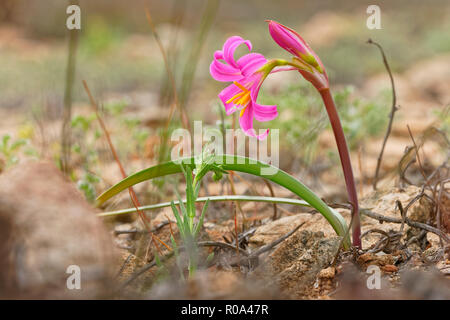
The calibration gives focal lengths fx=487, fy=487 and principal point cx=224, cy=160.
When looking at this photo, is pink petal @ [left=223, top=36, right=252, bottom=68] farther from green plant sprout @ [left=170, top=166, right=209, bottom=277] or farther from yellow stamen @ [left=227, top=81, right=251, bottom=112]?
green plant sprout @ [left=170, top=166, right=209, bottom=277]

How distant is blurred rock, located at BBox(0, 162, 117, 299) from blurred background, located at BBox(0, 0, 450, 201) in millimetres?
282

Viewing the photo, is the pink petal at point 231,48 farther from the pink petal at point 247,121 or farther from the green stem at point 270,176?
the green stem at point 270,176

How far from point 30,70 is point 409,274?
7756 mm

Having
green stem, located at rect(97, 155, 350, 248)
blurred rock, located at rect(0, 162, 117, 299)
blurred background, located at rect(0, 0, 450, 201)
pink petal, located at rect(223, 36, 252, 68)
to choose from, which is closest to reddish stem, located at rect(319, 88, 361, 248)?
green stem, located at rect(97, 155, 350, 248)

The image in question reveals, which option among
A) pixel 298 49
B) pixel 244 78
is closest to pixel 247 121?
pixel 244 78

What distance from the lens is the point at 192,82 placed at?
1604mm

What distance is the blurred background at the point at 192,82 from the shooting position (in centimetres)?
239

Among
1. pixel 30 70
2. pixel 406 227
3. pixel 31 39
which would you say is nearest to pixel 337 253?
pixel 406 227

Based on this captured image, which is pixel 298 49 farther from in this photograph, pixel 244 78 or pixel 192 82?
pixel 192 82

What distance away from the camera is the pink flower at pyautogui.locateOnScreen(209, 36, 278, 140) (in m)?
1.21

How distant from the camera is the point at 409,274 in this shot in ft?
3.56

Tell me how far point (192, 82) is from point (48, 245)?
0.81 m
